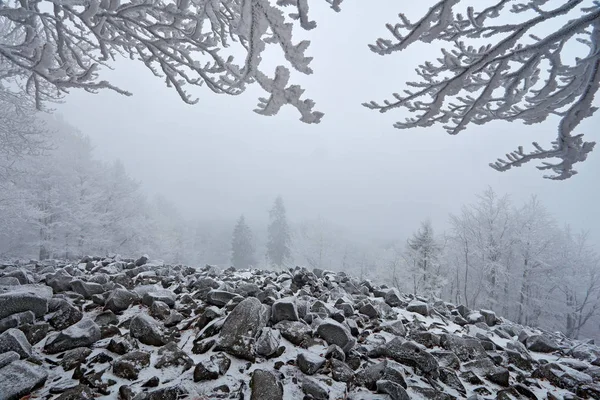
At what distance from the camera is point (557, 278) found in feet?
55.7

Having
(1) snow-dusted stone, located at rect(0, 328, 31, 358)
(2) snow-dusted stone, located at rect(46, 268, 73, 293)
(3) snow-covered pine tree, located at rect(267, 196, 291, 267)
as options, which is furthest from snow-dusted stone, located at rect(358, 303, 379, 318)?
(3) snow-covered pine tree, located at rect(267, 196, 291, 267)

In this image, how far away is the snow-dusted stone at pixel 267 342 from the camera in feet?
8.00

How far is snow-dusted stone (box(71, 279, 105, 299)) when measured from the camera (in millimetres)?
3353

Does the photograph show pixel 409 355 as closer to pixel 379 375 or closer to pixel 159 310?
pixel 379 375

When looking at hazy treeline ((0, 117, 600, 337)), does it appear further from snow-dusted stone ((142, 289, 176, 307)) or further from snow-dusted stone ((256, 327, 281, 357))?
snow-dusted stone ((142, 289, 176, 307))

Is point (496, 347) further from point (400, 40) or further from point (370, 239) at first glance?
point (370, 239)

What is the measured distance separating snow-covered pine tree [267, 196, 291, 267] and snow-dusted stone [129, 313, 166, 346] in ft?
95.7

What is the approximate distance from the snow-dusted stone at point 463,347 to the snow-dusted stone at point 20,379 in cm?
386

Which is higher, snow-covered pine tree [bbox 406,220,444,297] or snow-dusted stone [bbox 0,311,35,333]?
snow-dusted stone [bbox 0,311,35,333]

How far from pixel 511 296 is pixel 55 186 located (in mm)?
30428

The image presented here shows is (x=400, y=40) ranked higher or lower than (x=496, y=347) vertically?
higher

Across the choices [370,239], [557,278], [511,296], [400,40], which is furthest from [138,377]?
[370,239]

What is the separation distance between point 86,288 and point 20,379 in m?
1.71

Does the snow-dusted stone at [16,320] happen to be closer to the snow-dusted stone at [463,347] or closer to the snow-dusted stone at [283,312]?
the snow-dusted stone at [283,312]
